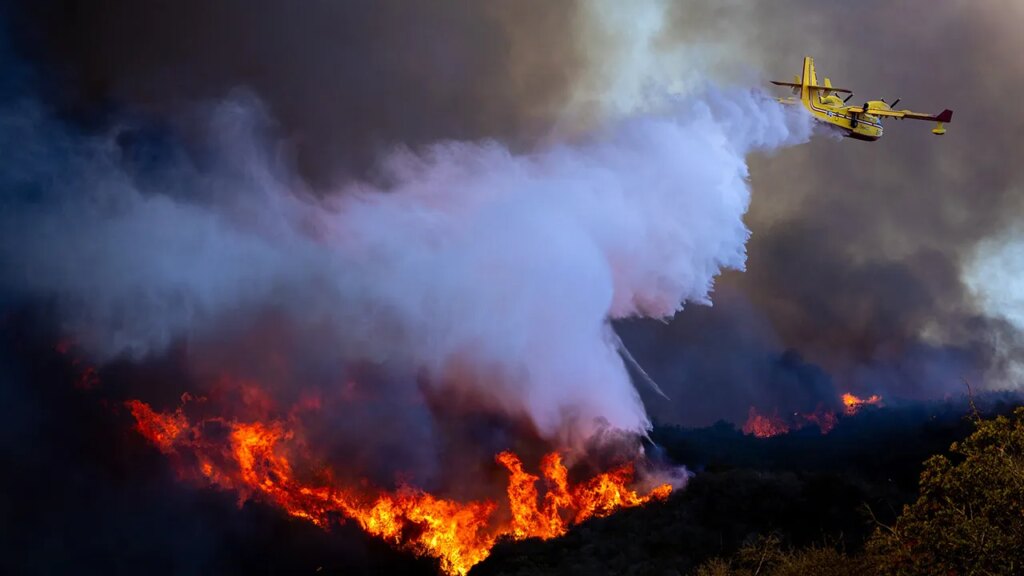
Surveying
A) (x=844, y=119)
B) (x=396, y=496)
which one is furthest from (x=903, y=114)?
(x=396, y=496)

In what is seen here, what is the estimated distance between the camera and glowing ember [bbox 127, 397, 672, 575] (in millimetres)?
68000

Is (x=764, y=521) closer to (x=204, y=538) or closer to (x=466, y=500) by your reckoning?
(x=466, y=500)

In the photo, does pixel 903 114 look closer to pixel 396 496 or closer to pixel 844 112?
pixel 844 112

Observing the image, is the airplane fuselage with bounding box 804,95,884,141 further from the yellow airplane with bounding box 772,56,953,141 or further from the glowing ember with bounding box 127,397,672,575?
the glowing ember with bounding box 127,397,672,575

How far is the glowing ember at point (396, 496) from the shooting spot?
68000 mm

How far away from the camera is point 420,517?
6869 centimetres

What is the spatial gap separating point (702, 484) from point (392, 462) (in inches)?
1342

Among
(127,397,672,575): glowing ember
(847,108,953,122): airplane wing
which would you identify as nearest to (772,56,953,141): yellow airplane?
(847,108,953,122): airplane wing

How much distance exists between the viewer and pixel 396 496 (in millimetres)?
69500

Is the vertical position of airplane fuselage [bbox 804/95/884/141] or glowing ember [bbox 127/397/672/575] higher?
airplane fuselage [bbox 804/95/884/141]

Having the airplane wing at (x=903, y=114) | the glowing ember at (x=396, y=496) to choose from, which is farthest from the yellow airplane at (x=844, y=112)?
the glowing ember at (x=396, y=496)

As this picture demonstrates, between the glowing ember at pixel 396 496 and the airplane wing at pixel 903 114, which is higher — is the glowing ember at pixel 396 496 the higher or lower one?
the lower one

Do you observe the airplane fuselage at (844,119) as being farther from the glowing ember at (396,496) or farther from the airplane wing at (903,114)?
the glowing ember at (396,496)

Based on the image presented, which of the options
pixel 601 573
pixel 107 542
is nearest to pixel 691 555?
pixel 601 573
